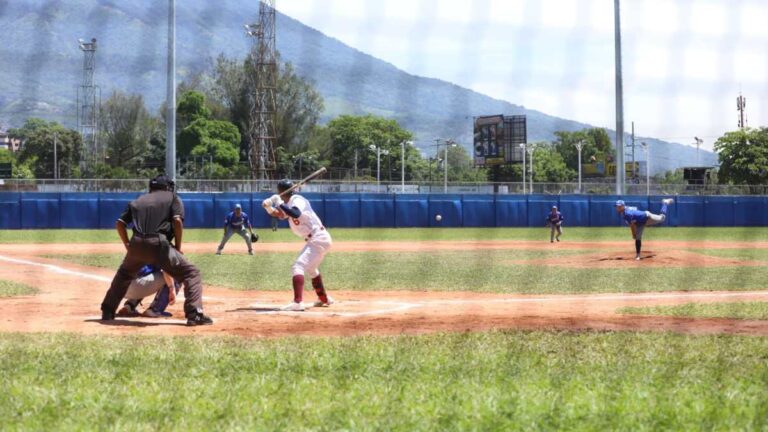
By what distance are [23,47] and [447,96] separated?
29.3 feet

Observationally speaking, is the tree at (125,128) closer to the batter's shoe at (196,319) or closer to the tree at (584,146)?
the batter's shoe at (196,319)

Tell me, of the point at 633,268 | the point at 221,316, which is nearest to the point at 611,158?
the point at 633,268

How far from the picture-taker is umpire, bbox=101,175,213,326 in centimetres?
1046

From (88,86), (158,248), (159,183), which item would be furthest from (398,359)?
(88,86)

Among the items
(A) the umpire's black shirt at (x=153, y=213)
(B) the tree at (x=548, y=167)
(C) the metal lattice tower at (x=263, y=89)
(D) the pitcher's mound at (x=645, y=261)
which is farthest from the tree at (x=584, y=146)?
(A) the umpire's black shirt at (x=153, y=213)

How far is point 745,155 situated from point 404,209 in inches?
1394

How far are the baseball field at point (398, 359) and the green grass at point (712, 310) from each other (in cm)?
3

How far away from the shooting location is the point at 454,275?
67.5ft

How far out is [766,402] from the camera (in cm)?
647

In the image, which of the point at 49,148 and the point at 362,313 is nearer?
the point at 362,313

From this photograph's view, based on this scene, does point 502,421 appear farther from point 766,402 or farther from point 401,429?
point 766,402

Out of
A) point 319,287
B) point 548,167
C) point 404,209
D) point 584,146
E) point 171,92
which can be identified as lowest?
point 319,287

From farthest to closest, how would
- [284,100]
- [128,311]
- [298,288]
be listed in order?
1. [284,100]
2. [298,288]
3. [128,311]

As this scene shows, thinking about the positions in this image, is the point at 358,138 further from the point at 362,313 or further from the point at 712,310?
the point at 362,313
